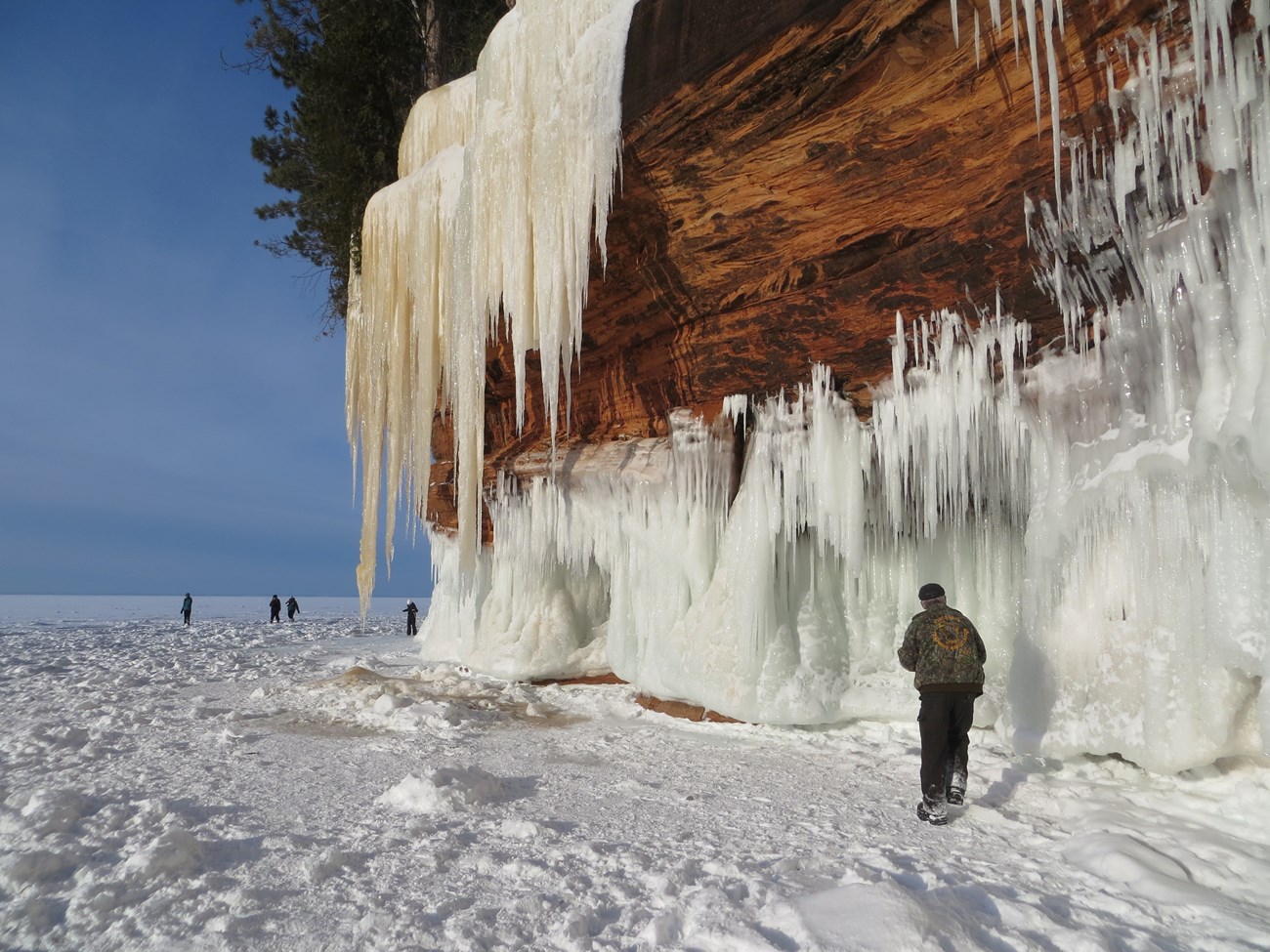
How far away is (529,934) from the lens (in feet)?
7.66

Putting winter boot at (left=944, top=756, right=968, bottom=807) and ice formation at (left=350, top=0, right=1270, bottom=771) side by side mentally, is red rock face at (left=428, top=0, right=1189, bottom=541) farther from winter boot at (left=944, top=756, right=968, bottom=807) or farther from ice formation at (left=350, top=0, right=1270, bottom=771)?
winter boot at (left=944, top=756, right=968, bottom=807)

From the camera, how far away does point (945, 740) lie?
12.5ft

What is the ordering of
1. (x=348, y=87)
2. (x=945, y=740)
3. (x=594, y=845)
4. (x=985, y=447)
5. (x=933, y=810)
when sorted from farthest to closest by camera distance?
(x=348, y=87) < (x=985, y=447) < (x=945, y=740) < (x=933, y=810) < (x=594, y=845)

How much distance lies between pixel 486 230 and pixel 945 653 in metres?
5.55

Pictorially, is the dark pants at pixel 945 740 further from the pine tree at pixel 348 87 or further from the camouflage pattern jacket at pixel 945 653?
the pine tree at pixel 348 87

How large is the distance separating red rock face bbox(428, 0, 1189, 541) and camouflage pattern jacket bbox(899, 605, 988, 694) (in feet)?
7.98

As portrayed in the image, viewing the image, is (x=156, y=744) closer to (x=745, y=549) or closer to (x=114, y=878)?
(x=114, y=878)

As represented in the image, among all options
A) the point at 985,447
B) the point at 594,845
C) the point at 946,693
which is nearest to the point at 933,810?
the point at 946,693

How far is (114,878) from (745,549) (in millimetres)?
5319

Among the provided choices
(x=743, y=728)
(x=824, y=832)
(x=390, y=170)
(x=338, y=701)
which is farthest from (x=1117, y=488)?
(x=390, y=170)

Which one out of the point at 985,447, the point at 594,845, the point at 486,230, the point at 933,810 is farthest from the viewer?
the point at 486,230

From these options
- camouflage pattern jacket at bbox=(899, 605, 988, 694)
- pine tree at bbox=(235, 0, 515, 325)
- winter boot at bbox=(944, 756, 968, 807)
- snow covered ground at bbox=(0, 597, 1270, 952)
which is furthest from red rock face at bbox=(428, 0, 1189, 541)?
pine tree at bbox=(235, 0, 515, 325)

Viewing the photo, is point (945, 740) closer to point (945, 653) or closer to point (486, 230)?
point (945, 653)

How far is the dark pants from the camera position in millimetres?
3748
